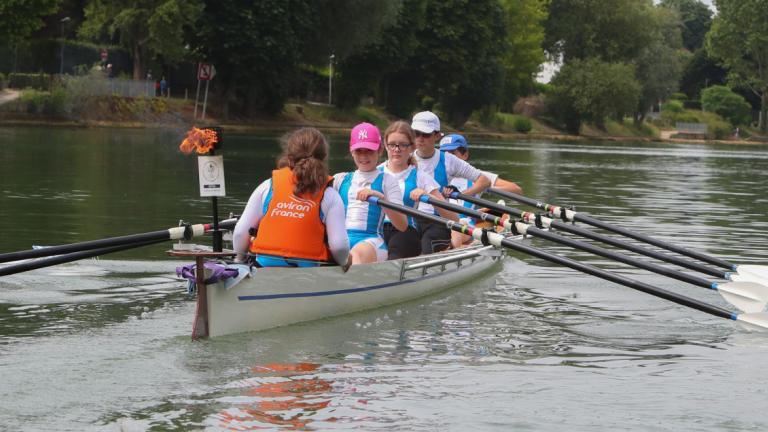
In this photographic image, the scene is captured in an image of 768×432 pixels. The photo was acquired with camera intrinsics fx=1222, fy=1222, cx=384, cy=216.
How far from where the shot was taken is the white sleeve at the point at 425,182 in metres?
12.7

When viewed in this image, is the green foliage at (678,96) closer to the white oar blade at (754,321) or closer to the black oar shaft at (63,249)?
the white oar blade at (754,321)

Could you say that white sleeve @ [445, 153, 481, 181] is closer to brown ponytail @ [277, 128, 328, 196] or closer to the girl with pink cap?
the girl with pink cap

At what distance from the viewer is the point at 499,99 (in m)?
87.7

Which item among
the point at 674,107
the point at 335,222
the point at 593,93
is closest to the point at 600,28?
the point at 674,107

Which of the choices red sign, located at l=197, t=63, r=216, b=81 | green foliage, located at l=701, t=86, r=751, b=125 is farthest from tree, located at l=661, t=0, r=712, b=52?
red sign, located at l=197, t=63, r=216, b=81

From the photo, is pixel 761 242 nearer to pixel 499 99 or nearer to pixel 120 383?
pixel 120 383

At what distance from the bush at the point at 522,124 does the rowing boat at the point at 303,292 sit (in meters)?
78.4

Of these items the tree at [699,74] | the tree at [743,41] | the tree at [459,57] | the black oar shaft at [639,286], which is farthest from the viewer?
the tree at [699,74]

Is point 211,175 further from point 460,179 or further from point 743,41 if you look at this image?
point 743,41

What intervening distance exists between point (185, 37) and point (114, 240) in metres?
50.6

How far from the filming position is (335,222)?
31.0 ft

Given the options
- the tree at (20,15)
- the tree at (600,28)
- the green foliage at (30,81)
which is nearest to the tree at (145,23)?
the tree at (20,15)

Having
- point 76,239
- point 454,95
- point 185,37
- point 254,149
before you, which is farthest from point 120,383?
point 454,95

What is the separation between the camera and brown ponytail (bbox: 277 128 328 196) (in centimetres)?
911
